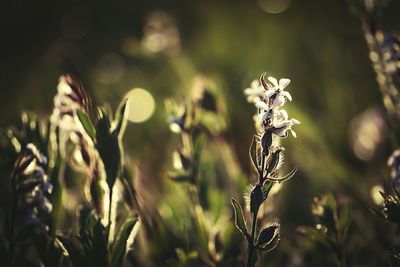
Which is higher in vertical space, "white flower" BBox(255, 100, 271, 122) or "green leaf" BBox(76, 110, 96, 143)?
"green leaf" BBox(76, 110, 96, 143)

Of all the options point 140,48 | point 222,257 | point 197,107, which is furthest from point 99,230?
point 140,48

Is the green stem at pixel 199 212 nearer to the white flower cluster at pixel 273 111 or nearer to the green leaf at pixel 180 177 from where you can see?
the green leaf at pixel 180 177

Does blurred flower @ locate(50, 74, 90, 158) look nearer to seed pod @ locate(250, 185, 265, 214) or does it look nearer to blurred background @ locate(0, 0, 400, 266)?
blurred background @ locate(0, 0, 400, 266)

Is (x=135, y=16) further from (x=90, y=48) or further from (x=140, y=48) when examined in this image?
(x=140, y=48)

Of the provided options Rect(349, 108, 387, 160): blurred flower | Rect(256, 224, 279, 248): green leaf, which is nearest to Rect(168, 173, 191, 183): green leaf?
Rect(256, 224, 279, 248): green leaf

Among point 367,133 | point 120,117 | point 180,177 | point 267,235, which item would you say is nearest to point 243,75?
point 367,133

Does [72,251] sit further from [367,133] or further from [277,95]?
[367,133]

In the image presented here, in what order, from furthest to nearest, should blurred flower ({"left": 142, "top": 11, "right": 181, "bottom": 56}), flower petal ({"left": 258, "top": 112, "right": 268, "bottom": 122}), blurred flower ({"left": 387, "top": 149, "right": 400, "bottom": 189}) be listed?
1. blurred flower ({"left": 142, "top": 11, "right": 181, "bottom": 56})
2. blurred flower ({"left": 387, "top": 149, "right": 400, "bottom": 189})
3. flower petal ({"left": 258, "top": 112, "right": 268, "bottom": 122})
